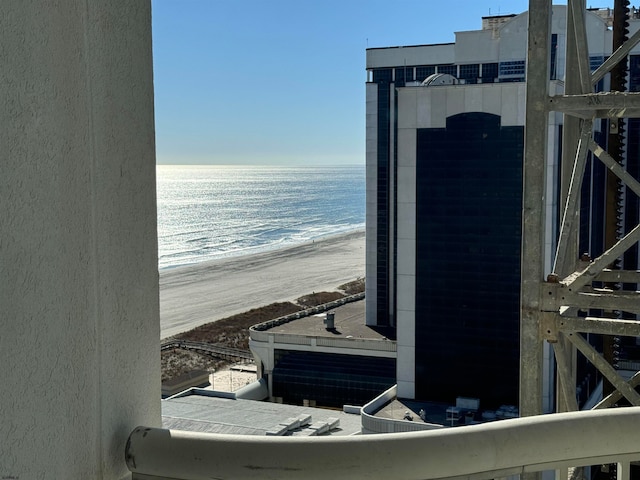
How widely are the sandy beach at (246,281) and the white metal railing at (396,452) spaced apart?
5988cm

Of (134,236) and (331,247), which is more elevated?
(134,236)

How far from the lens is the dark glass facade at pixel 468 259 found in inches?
1480

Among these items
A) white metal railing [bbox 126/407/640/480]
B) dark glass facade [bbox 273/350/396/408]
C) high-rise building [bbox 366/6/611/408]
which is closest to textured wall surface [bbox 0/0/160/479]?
white metal railing [bbox 126/407/640/480]

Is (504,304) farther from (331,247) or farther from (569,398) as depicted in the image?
(331,247)

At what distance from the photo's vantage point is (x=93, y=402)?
7.53ft

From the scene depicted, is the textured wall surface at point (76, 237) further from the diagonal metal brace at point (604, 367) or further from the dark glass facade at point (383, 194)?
the dark glass facade at point (383, 194)

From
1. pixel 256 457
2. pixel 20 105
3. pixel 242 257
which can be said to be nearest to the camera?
pixel 20 105

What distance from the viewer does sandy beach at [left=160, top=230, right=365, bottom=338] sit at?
6900cm

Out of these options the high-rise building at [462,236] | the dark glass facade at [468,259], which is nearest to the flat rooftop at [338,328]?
the high-rise building at [462,236]

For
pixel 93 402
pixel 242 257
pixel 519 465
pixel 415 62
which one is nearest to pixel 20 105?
pixel 93 402

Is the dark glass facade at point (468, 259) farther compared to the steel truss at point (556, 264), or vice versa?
the dark glass facade at point (468, 259)

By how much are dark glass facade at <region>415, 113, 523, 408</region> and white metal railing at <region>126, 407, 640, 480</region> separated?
3534cm

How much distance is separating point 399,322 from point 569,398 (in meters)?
34.0

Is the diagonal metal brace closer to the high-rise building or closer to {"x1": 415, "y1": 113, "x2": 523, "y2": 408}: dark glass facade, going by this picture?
the high-rise building
